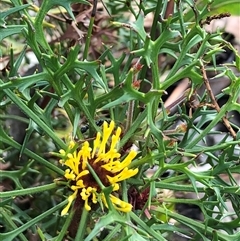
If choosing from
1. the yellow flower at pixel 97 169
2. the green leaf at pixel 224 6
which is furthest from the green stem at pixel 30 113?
the green leaf at pixel 224 6

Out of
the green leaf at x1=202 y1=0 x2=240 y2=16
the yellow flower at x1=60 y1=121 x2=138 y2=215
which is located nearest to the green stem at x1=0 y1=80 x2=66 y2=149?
the yellow flower at x1=60 y1=121 x2=138 y2=215

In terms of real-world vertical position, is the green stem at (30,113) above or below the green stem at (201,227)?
above

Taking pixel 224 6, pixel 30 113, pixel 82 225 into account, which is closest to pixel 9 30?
pixel 30 113

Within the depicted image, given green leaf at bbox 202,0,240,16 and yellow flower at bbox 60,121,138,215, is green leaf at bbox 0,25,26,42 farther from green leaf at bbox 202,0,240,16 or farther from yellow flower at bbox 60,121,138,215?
green leaf at bbox 202,0,240,16

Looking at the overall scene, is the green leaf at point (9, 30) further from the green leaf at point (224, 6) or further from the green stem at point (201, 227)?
the green leaf at point (224, 6)

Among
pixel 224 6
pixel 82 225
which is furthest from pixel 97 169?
pixel 224 6

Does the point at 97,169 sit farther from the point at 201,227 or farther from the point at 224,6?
the point at 224,6

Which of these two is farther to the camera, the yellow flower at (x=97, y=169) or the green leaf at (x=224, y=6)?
the green leaf at (x=224, y=6)

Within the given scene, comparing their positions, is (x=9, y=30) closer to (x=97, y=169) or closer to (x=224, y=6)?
(x=97, y=169)

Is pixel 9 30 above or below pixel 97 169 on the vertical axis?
above

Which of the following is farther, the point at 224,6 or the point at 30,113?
the point at 224,6

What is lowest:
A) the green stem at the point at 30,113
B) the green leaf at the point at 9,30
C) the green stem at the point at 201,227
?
the green stem at the point at 201,227
